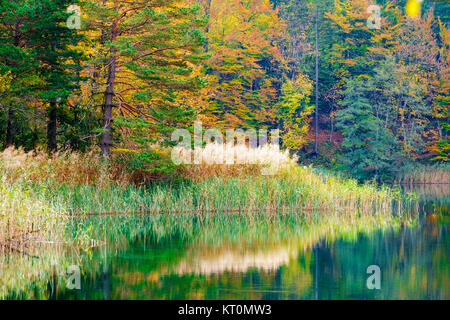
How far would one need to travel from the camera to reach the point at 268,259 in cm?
1027

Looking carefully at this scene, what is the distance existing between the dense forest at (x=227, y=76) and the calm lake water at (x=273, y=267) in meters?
5.05

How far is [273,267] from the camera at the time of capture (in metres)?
9.59

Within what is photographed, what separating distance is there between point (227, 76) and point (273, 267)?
26993 mm

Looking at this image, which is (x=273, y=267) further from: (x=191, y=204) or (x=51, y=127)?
(x=51, y=127)

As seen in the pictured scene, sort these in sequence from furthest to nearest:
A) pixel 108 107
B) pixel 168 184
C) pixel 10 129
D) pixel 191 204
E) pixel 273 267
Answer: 1. pixel 108 107
2. pixel 10 129
3. pixel 168 184
4. pixel 191 204
5. pixel 273 267

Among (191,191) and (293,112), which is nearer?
(191,191)

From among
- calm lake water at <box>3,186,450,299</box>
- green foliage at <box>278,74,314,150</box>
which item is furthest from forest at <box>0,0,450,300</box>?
green foliage at <box>278,74,314,150</box>

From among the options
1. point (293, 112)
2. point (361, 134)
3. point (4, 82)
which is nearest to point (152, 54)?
point (4, 82)

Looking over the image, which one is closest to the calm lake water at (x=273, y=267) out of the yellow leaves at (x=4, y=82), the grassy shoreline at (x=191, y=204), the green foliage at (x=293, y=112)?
the grassy shoreline at (x=191, y=204)

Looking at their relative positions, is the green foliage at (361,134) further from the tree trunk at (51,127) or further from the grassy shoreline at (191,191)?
the tree trunk at (51,127)

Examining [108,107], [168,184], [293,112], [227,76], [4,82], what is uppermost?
[227,76]

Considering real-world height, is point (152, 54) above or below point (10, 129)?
above

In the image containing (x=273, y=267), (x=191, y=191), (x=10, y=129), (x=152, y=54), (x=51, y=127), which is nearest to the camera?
(x=273, y=267)
